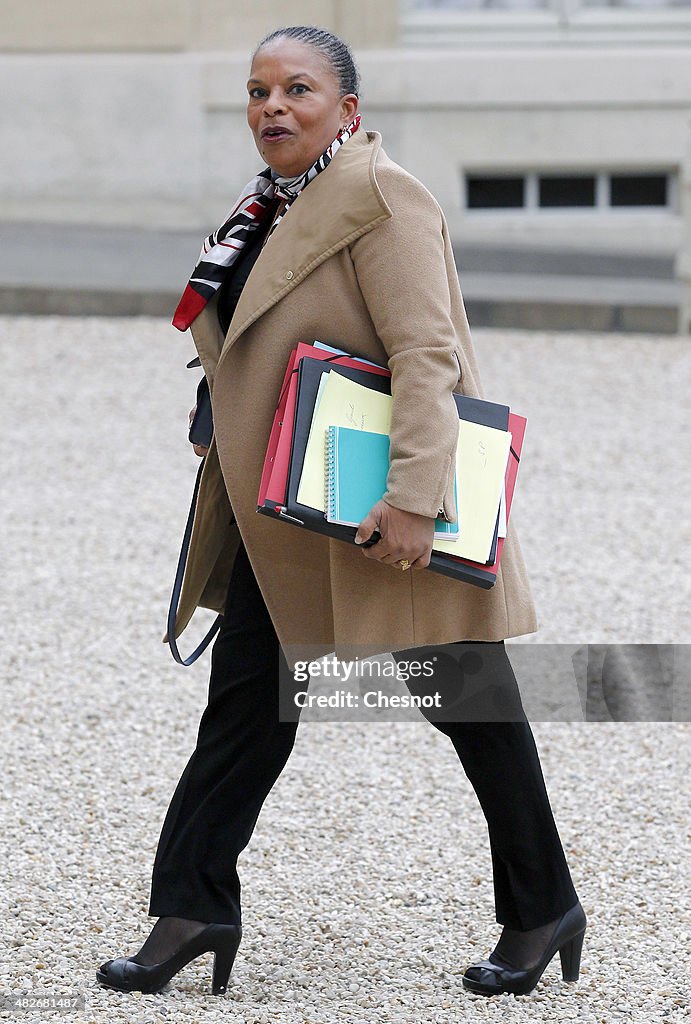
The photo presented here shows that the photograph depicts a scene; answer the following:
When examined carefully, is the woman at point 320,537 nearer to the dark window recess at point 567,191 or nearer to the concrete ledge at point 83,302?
the concrete ledge at point 83,302

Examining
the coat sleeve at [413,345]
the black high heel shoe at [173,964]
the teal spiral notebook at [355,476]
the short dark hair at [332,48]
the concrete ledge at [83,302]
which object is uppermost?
the concrete ledge at [83,302]

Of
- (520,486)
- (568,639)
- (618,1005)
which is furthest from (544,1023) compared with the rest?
(520,486)

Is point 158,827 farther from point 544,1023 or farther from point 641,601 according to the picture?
point 641,601

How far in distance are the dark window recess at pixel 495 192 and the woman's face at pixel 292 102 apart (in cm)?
943

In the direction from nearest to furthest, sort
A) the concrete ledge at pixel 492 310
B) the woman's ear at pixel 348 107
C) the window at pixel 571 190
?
the woman's ear at pixel 348 107 → the concrete ledge at pixel 492 310 → the window at pixel 571 190

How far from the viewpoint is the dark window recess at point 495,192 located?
11500 mm

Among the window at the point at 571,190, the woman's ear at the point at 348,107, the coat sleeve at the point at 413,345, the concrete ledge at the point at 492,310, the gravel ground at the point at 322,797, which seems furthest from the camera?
the window at the point at 571,190

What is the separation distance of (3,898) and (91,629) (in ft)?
5.79

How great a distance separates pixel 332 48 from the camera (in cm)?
236

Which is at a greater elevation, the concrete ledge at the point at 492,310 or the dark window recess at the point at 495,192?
the dark window recess at the point at 495,192

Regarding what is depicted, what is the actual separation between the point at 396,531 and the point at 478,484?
186mm

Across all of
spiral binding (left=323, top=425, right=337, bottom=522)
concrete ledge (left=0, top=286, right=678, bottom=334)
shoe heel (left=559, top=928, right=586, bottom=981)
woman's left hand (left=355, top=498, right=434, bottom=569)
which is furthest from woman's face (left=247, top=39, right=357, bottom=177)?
concrete ledge (left=0, top=286, right=678, bottom=334)

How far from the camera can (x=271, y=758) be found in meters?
2.49

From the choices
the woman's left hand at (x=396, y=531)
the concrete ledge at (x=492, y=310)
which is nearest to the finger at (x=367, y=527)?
the woman's left hand at (x=396, y=531)
